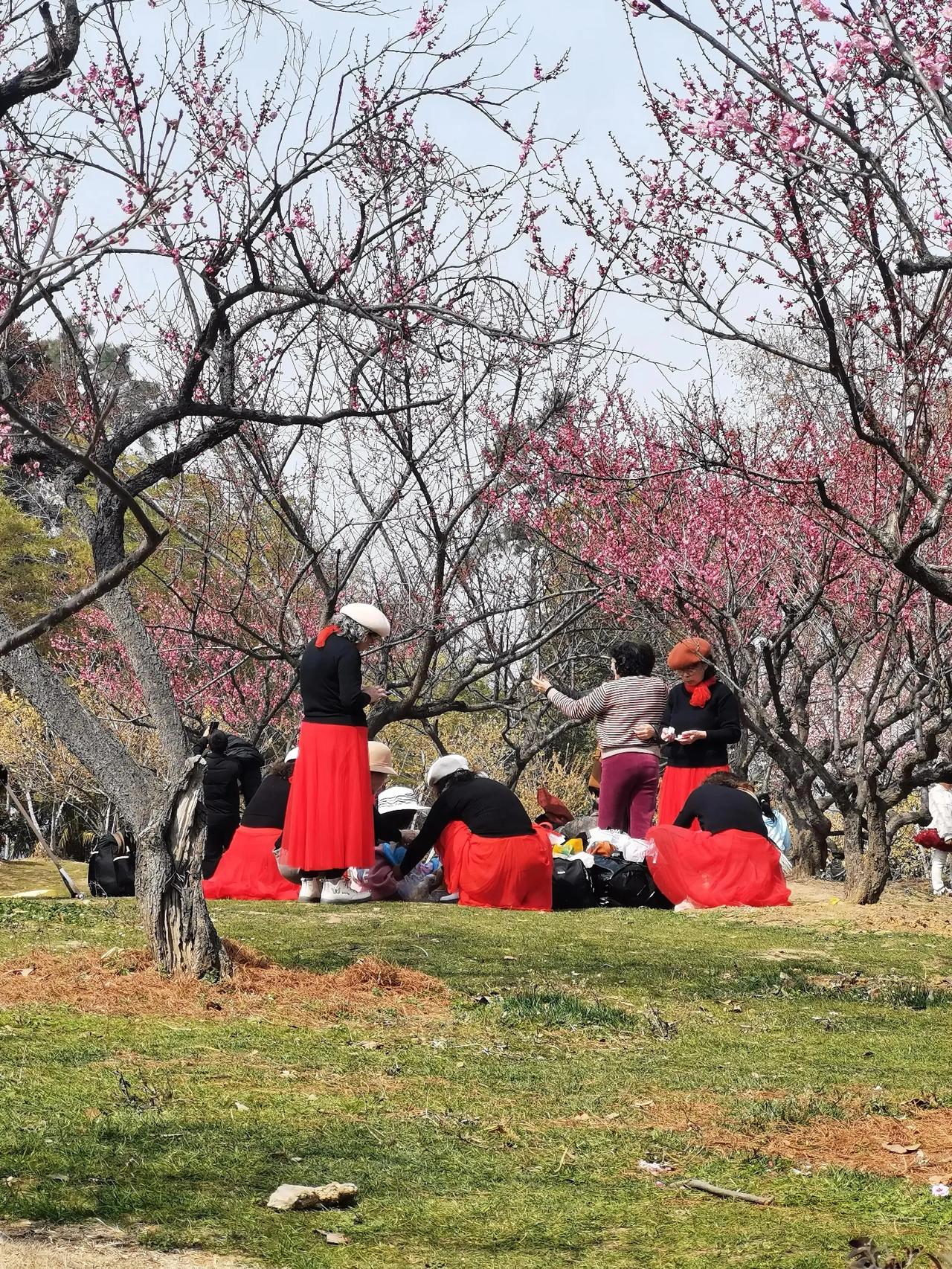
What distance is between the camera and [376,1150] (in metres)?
3.62

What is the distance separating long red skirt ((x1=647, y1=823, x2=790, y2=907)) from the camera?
9938 millimetres

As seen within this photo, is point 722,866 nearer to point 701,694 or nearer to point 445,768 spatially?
point 701,694

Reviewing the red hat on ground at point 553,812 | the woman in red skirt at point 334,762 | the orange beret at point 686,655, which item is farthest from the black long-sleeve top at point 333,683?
the red hat on ground at point 553,812

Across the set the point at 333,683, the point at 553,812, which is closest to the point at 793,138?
the point at 333,683

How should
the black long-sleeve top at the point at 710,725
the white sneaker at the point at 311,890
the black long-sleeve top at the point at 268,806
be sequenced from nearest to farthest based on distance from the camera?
the white sneaker at the point at 311,890 → the black long-sleeve top at the point at 268,806 → the black long-sleeve top at the point at 710,725

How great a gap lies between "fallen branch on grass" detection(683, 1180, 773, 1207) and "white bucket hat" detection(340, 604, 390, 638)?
20.6 ft

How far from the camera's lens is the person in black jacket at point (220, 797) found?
11.3 metres

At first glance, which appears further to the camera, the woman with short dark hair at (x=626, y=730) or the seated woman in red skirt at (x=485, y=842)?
the woman with short dark hair at (x=626, y=730)

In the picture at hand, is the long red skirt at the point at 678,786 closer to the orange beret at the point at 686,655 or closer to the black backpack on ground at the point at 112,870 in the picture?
the orange beret at the point at 686,655

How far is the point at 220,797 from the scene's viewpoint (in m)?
11.5

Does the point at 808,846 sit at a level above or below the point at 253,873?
above

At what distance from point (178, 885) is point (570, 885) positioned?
15.6 ft

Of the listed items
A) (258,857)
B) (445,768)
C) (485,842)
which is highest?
(445,768)

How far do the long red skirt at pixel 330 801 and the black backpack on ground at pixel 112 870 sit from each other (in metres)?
1.75
